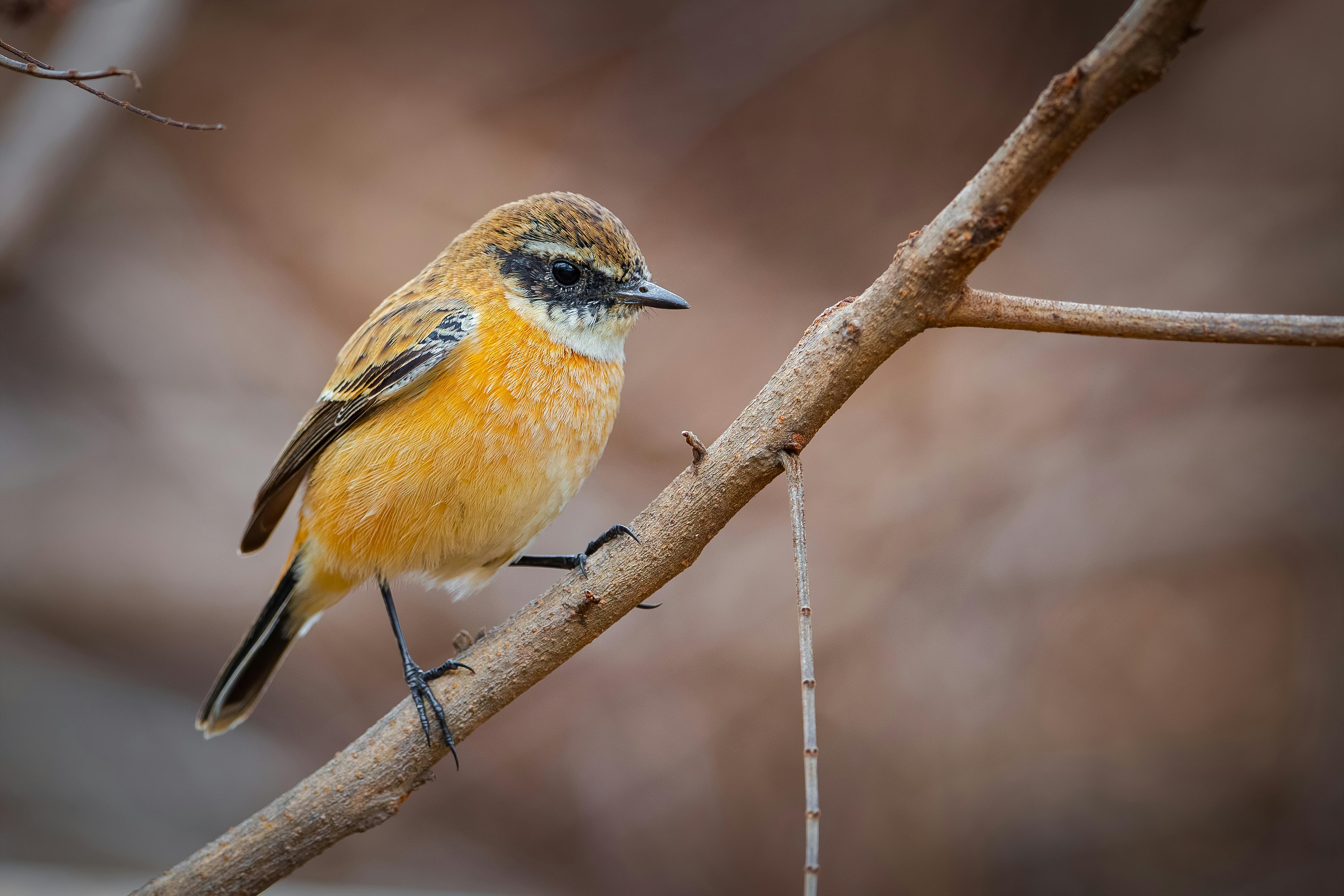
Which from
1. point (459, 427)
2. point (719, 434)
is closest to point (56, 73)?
point (459, 427)

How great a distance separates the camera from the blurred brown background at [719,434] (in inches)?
184

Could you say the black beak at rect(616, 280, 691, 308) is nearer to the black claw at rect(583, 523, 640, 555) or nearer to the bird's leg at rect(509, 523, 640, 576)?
the bird's leg at rect(509, 523, 640, 576)

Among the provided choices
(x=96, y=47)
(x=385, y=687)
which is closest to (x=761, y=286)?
(x=385, y=687)

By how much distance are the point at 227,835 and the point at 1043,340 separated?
5189mm

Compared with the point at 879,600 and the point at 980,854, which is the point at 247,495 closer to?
the point at 879,600

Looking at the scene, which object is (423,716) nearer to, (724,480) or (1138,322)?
(724,480)

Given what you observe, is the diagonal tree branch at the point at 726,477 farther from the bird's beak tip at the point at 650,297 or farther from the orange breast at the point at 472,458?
the bird's beak tip at the point at 650,297

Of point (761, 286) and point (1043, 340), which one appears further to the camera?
point (761, 286)

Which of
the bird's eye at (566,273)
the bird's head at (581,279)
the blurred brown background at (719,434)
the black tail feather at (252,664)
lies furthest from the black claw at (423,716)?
the blurred brown background at (719,434)

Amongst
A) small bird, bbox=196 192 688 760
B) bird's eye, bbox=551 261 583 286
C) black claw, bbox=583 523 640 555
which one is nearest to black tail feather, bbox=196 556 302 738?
small bird, bbox=196 192 688 760

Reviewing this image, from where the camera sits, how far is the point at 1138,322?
61.9 inches

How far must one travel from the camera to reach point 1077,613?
484cm

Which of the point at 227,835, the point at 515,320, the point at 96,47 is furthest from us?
the point at 96,47

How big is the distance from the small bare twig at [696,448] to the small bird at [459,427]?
64cm
